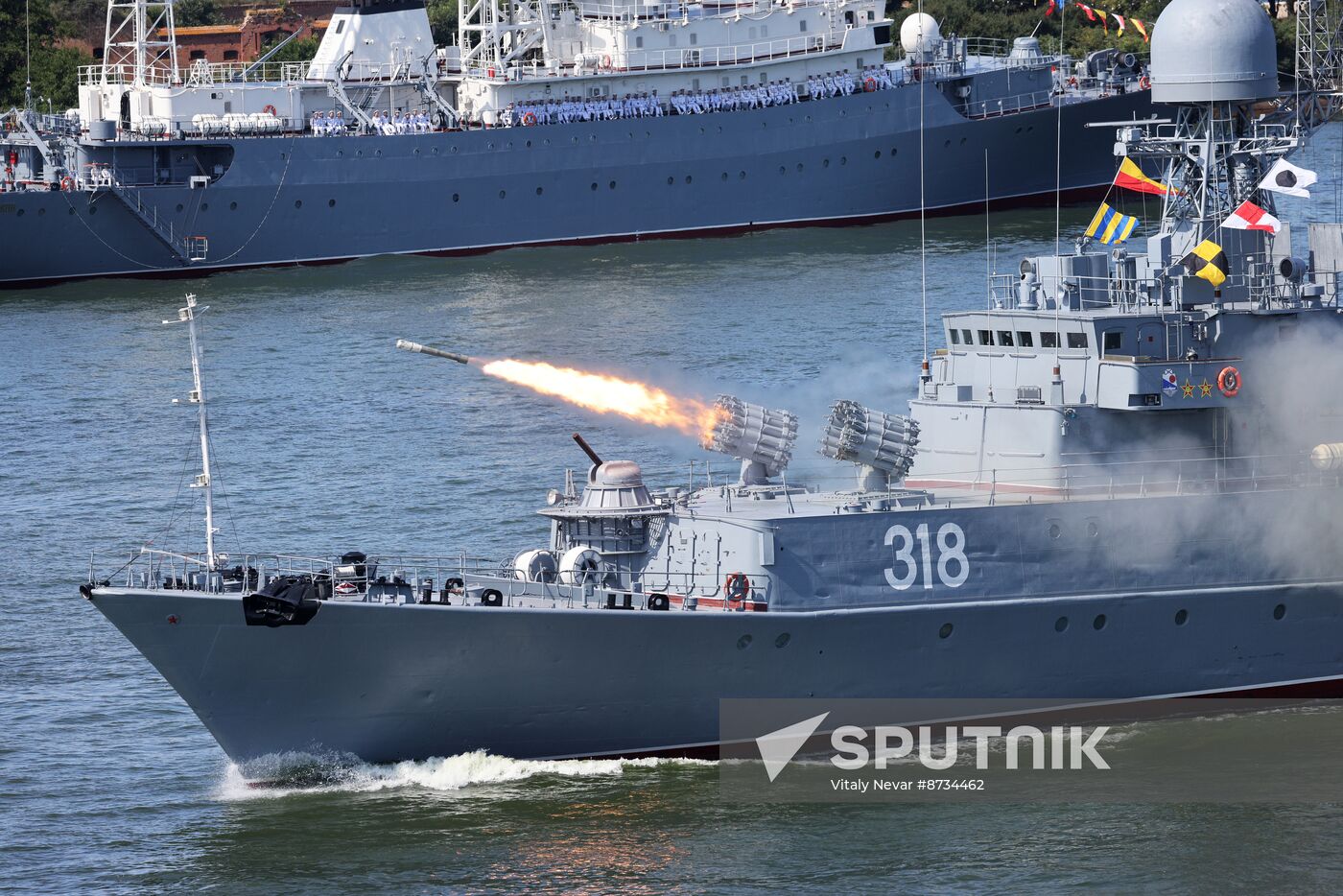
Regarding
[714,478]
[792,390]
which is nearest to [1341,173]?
[792,390]

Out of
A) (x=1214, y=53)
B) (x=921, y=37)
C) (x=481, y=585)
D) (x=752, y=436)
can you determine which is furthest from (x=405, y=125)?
(x=481, y=585)

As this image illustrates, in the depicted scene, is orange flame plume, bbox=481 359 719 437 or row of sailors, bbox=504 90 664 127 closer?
orange flame plume, bbox=481 359 719 437

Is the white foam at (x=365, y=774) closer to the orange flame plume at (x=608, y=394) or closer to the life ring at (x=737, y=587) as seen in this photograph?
the life ring at (x=737, y=587)

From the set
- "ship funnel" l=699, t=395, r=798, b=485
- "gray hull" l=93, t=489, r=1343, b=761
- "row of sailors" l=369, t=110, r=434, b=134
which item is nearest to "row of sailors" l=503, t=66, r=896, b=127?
"row of sailors" l=369, t=110, r=434, b=134

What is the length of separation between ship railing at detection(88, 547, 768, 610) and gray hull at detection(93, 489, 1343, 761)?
0.39 m

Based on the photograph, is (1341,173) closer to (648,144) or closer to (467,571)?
(648,144)

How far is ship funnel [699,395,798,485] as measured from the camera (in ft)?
88.3

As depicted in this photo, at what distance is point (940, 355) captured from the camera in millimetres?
28922

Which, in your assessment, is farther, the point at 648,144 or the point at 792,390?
the point at 648,144

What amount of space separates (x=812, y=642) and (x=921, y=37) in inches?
2298

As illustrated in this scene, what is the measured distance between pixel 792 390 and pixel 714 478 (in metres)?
8.25

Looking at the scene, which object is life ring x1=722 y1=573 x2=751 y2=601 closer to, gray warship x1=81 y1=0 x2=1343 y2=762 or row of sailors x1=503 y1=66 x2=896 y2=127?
gray warship x1=81 y1=0 x2=1343 y2=762

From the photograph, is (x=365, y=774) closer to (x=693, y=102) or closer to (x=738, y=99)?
(x=693, y=102)

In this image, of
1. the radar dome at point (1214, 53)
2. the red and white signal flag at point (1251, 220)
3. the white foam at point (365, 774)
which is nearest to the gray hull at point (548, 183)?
the white foam at point (365, 774)
